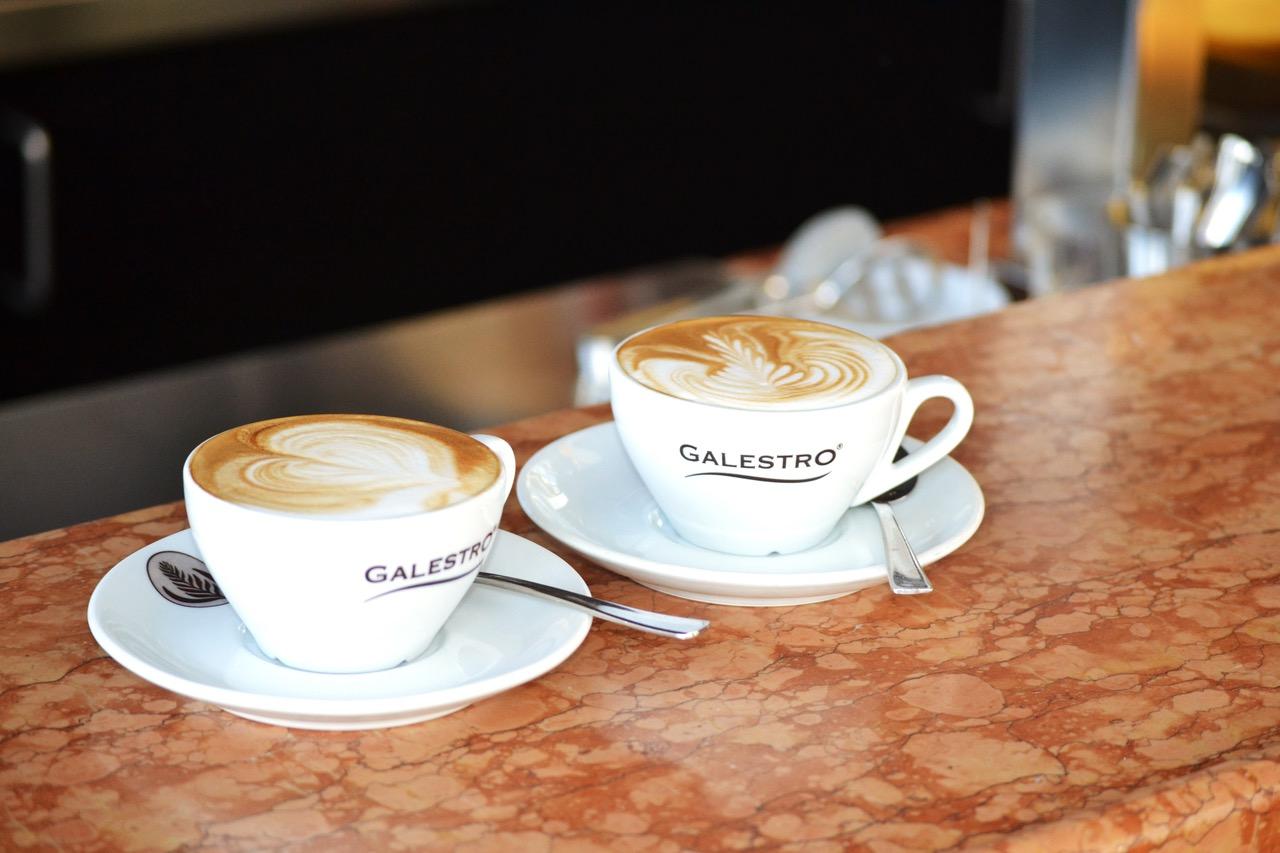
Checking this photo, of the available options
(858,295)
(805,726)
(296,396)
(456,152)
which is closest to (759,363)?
(805,726)

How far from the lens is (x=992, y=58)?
149 inches

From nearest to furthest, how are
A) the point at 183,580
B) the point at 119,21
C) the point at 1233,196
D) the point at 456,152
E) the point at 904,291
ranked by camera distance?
the point at 183,580
the point at 1233,196
the point at 904,291
the point at 119,21
the point at 456,152

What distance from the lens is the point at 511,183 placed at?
3180 millimetres

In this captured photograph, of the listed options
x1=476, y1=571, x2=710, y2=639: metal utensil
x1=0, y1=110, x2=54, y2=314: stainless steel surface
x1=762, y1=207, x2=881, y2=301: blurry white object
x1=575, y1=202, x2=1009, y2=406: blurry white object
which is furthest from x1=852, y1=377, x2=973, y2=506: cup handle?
x1=0, y1=110, x2=54, y2=314: stainless steel surface

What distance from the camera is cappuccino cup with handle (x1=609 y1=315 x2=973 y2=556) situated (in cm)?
64

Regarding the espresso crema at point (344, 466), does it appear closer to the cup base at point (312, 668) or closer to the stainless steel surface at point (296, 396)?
the cup base at point (312, 668)

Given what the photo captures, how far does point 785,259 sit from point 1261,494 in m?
0.87

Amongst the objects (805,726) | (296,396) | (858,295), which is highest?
(805,726)

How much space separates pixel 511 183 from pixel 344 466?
8.72 ft

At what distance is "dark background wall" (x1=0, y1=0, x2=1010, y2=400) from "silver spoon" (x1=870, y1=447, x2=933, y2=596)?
2.24 m

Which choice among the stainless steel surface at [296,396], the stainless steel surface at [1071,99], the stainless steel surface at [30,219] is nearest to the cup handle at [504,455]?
the stainless steel surface at [296,396]

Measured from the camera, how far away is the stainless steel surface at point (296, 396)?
1.34m

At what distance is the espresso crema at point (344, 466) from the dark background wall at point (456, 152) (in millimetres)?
2209

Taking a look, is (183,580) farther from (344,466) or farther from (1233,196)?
(1233,196)
